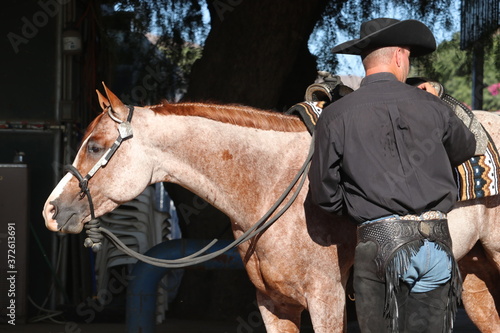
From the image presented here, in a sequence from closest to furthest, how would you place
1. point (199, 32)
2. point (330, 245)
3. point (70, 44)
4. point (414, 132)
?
point (414, 132) < point (330, 245) < point (70, 44) < point (199, 32)

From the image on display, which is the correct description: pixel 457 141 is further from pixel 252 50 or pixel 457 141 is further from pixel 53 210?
pixel 252 50

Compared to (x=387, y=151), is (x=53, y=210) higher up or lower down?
lower down

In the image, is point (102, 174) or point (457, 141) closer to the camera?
point (457, 141)

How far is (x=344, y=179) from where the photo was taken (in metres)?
3.46

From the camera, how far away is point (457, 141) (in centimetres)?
346

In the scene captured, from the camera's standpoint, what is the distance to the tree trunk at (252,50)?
7.09 metres

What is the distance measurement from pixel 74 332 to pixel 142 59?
3.17 m

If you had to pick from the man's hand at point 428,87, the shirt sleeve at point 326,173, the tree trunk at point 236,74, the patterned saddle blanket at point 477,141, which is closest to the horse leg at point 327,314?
the shirt sleeve at point 326,173

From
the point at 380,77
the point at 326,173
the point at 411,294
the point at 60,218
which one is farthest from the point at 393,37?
the point at 60,218

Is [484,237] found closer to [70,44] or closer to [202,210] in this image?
[202,210]

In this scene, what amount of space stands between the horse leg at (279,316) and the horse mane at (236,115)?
0.89 m

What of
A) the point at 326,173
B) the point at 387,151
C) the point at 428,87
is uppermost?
the point at 428,87

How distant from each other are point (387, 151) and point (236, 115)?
3.31 ft

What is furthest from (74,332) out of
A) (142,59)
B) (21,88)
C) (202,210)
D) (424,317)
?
(424,317)
